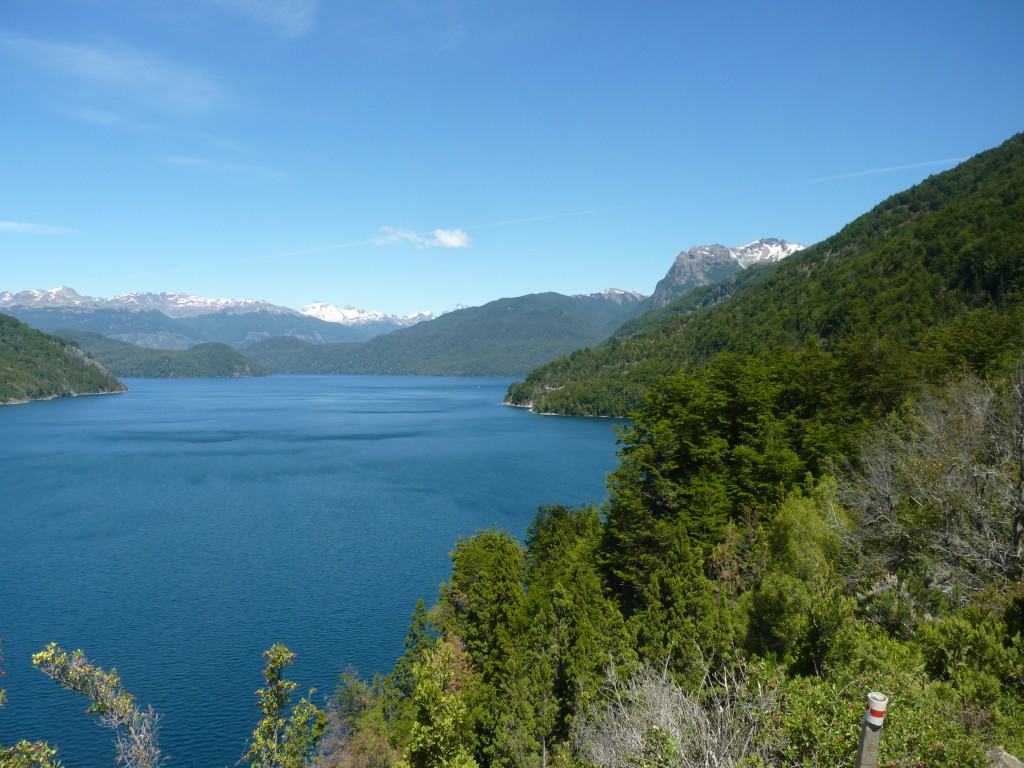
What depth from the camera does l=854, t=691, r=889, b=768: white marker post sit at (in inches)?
311

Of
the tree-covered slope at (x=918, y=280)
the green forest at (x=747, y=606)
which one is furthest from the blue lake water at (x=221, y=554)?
the tree-covered slope at (x=918, y=280)

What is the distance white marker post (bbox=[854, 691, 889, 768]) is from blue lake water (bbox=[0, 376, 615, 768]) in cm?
3166

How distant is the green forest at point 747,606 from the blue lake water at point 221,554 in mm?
4664

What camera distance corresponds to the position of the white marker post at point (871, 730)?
25.9ft

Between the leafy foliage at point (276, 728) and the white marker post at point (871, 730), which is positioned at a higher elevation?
the white marker post at point (871, 730)

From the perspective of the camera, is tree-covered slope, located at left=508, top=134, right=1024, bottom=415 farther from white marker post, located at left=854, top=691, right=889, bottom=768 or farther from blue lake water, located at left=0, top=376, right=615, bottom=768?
white marker post, located at left=854, top=691, right=889, bottom=768

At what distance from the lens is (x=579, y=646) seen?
89.8ft

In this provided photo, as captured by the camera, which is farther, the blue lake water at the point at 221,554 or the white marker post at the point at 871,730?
the blue lake water at the point at 221,554

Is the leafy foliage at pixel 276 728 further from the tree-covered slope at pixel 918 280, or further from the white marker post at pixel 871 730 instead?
the tree-covered slope at pixel 918 280

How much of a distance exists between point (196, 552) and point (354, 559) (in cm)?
1583

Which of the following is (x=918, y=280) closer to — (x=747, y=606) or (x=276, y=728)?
(x=747, y=606)

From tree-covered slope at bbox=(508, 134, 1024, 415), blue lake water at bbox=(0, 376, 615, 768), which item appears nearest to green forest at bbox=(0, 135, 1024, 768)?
blue lake water at bbox=(0, 376, 615, 768)

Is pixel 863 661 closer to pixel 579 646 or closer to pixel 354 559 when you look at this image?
pixel 579 646

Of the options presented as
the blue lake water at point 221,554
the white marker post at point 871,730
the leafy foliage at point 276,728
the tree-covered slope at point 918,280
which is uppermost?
the tree-covered slope at point 918,280
